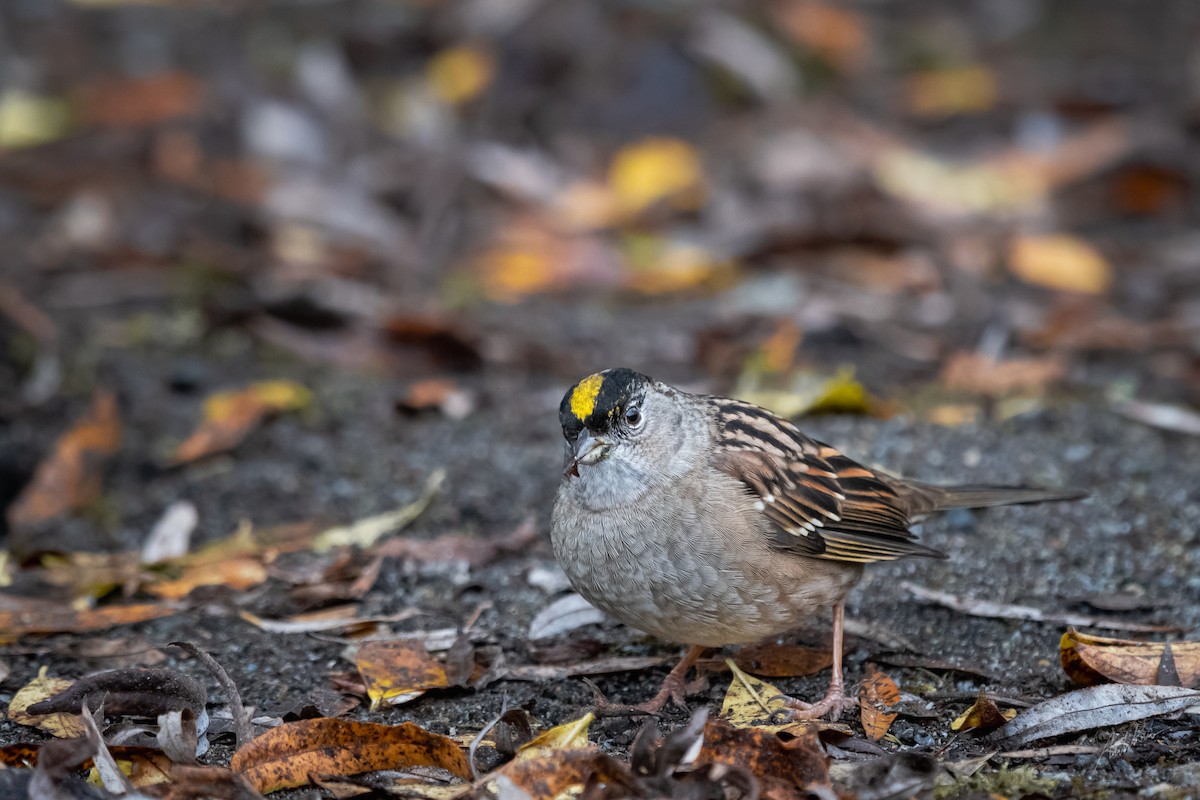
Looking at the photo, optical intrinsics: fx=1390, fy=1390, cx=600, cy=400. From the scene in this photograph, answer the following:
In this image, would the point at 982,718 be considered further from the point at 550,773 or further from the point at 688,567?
the point at 550,773

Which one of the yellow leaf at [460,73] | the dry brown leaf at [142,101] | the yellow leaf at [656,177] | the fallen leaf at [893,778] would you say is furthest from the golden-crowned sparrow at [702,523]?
the dry brown leaf at [142,101]

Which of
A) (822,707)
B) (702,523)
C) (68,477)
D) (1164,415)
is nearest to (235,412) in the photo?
(68,477)

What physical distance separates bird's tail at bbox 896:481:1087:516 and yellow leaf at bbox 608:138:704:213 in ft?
12.3

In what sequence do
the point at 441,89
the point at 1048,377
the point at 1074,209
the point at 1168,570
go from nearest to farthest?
the point at 1168,570, the point at 1048,377, the point at 1074,209, the point at 441,89

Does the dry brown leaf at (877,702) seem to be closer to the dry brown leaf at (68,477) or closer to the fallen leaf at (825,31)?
the dry brown leaf at (68,477)

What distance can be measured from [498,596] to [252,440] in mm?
1692

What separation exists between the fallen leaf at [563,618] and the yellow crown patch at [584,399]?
2.34 ft

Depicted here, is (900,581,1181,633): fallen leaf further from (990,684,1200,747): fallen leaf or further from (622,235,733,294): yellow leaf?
(622,235,733,294): yellow leaf

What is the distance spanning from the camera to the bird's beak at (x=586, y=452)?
13.0 feet

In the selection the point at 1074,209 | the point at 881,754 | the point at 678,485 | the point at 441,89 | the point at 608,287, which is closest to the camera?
the point at 881,754

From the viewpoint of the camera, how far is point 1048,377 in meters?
6.03

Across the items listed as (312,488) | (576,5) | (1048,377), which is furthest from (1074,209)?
(312,488)

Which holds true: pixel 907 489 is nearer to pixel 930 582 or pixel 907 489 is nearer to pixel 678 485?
pixel 930 582

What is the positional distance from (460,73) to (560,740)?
6390 mm
